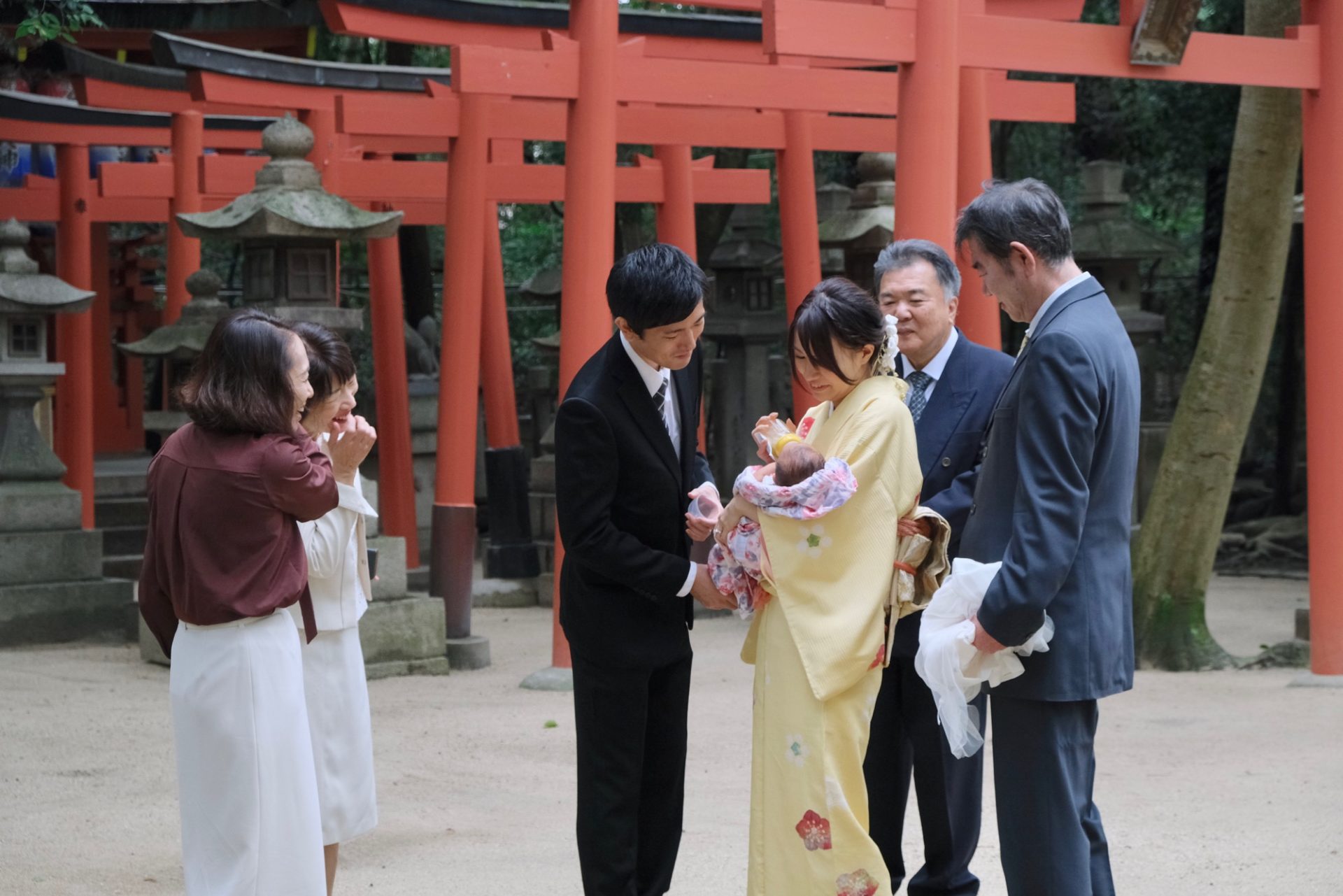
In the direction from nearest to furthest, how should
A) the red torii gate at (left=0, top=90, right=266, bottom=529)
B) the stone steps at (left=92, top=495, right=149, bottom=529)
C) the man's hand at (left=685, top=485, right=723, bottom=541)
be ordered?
1. the man's hand at (left=685, top=485, right=723, bottom=541)
2. the red torii gate at (left=0, top=90, right=266, bottom=529)
3. the stone steps at (left=92, top=495, right=149, bottom=529)

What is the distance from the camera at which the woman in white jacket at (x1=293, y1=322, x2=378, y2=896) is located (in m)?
3.52

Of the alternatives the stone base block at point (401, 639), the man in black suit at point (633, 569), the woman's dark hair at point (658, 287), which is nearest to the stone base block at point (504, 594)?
the stone base block at point (401, 639)

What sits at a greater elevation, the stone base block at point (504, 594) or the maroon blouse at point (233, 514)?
the maroon blouse at point (233, 514)

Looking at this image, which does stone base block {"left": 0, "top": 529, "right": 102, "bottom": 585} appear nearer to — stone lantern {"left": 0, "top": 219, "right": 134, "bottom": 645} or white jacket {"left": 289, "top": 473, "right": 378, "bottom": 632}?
stone lantern {"left": 0, "top": 219, "right": 134, "bottom": 645}

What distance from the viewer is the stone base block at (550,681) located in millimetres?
7320

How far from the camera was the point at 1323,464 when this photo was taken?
704 cm

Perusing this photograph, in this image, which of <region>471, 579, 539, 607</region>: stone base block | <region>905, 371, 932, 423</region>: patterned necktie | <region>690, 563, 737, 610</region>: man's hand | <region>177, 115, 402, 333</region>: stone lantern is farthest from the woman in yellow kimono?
<region>471, 579, 539, 607</region>: stone base block

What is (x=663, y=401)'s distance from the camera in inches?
134

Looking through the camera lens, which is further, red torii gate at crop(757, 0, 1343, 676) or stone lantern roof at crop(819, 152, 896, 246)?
stone lantern roof at crop(819, 152, 896, 246)

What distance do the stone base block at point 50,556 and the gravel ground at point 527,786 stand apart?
554mm

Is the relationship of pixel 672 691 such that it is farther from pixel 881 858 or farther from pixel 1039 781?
pixel 1039 781

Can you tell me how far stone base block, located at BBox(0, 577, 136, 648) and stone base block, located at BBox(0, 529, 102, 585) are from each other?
2.1 inches

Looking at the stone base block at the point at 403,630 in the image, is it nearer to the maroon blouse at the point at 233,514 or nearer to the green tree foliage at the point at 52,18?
the green tree foliage at the point at 52,18

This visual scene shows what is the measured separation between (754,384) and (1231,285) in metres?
4.41
